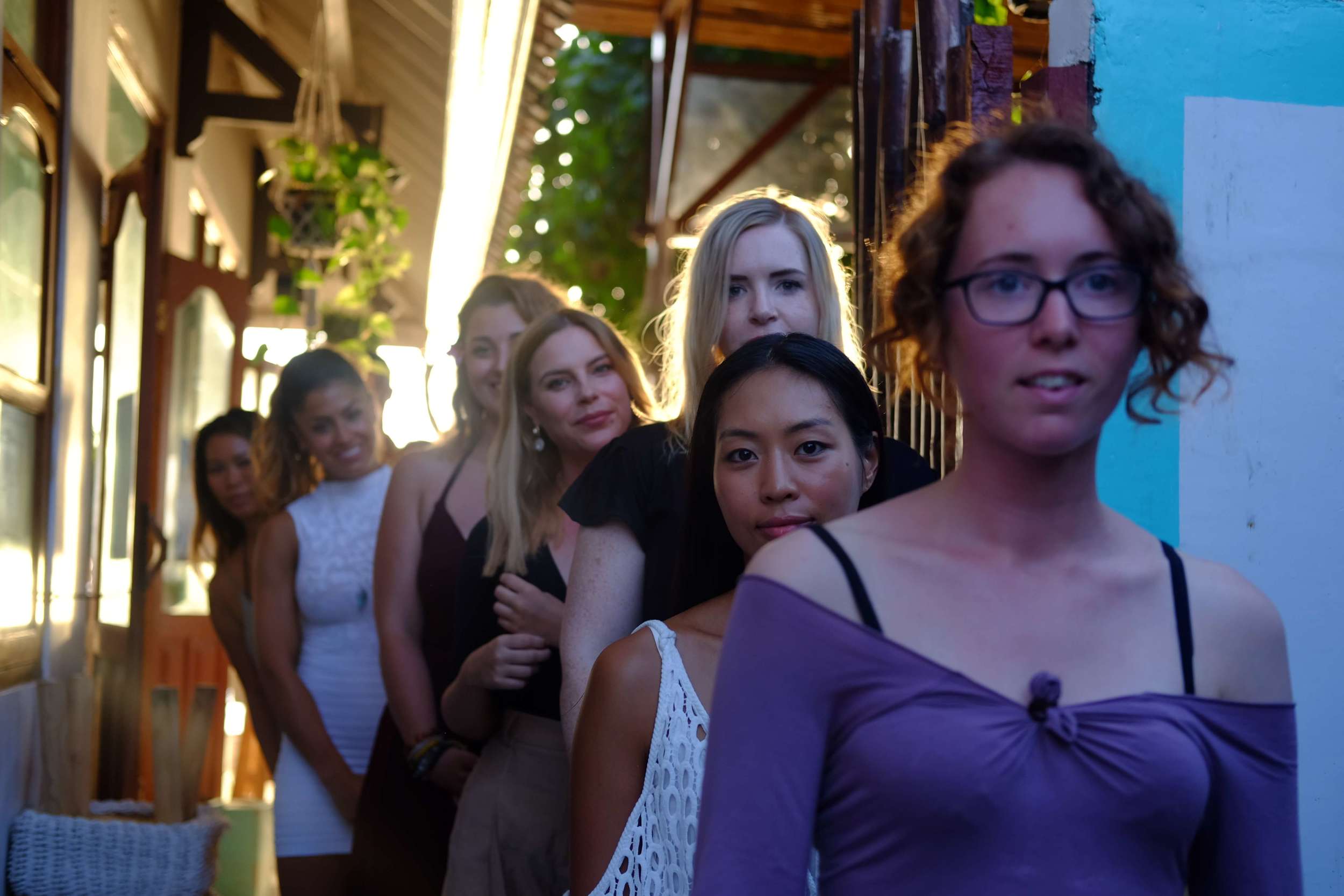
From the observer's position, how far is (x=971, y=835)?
1.27 meters

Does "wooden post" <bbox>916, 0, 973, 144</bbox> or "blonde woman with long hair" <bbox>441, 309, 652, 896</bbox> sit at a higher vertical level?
"wooden post" <bbox>916, 0, 973, 144</bbox>

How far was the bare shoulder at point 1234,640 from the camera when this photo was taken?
1.38 metres

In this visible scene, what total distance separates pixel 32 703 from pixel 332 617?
832 mm

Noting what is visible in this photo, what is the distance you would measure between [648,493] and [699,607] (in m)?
0.49

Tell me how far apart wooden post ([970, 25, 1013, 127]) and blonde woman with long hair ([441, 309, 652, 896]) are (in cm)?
99

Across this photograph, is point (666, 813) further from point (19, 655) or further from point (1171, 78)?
point (19, 655)

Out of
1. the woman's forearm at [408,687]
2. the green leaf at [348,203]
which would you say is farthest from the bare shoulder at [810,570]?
the green leaf at [348,203]

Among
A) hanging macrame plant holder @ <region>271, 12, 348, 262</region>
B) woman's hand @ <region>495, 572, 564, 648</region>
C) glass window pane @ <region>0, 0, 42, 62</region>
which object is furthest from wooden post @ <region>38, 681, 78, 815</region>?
hanging macrame plant holder @ <region>271, 12, 348, 262</region>

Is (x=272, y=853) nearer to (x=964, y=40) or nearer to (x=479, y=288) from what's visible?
(x=479, y=288)

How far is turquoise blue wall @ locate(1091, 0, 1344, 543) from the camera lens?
269 cm

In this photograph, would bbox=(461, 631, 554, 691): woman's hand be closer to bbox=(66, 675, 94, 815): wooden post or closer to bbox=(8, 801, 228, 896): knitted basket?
bbox=(8, 801, 228, 896): knitted basket

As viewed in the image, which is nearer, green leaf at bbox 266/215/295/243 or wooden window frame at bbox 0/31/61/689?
wooden window frame at bbox 0/31/61/689

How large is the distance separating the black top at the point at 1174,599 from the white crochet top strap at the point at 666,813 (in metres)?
0.65

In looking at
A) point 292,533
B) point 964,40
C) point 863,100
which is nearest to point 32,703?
point 292,533
